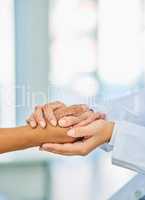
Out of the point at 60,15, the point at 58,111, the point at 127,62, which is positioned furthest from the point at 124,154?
the point at 60,15

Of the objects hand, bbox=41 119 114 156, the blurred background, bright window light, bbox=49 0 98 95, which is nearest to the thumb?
hand, bbox=41 119 114 156

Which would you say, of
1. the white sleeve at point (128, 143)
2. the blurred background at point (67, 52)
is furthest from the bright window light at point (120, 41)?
the white sleeve at point (128, 143)

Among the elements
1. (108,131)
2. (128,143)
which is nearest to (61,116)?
(108,131)

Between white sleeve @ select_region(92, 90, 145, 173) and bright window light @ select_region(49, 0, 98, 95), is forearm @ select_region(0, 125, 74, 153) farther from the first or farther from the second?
bright window light @ select_region(49, 0, 98, 95)

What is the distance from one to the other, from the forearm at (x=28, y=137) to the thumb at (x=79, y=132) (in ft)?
0.07

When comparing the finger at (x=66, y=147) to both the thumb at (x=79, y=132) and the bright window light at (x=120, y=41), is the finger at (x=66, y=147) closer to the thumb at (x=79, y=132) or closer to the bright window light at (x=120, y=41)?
the thumb at (x=79, y=132)

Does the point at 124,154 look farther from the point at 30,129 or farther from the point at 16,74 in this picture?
the point at 16,74

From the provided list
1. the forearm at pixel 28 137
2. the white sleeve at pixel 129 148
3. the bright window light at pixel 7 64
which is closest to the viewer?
the white sleeve at pixel 129 148

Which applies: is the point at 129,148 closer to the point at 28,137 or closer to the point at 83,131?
the point at 83,131

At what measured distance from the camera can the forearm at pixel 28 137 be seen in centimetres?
111

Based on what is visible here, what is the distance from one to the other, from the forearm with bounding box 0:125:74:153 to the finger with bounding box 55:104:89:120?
61 millimetres

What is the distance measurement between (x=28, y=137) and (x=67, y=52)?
116 centimetres

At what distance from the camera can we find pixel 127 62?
2146mm

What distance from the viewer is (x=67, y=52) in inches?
86.1
